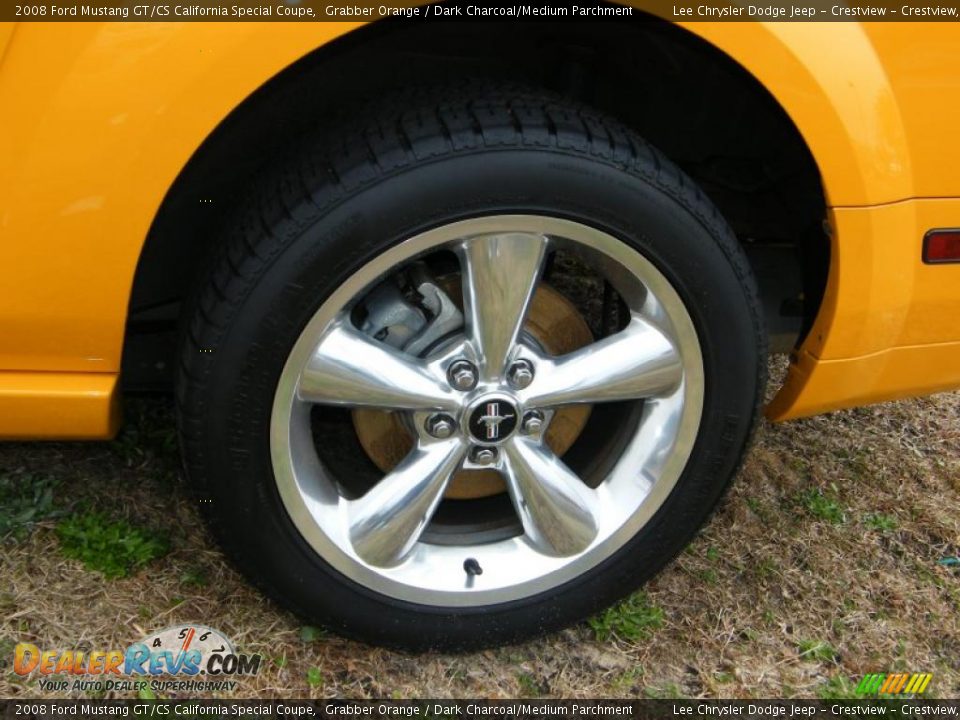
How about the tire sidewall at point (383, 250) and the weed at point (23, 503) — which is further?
the weed at point (23, 503)

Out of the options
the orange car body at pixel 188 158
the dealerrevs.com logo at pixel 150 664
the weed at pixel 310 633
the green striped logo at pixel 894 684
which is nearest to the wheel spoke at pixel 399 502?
the weed at pixel 310 633

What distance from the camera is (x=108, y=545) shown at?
1968 millimetres

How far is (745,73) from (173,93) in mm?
909

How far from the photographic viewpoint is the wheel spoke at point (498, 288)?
61.3 inches

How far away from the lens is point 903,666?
6.52 feet

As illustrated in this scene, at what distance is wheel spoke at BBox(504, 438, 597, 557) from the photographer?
1781mm

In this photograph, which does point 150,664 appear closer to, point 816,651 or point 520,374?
point 520,374

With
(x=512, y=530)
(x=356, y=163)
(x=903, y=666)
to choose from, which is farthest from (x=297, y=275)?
(x=903, y=666)

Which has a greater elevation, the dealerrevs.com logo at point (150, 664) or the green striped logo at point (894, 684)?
the green striped logo at point (894, 684)

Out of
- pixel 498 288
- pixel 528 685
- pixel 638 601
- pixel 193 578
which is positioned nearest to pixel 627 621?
pixel 638 601

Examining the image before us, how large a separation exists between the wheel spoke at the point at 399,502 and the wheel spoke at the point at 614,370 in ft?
0.68

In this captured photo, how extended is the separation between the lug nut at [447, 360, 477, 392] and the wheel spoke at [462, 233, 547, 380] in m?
0.02

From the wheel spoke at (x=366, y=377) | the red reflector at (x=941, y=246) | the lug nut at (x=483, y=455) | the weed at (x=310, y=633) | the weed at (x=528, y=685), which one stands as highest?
the red reflector at (x=941, y=246)

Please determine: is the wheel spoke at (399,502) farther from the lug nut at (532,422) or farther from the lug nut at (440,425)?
the lug nut at (532,422)
